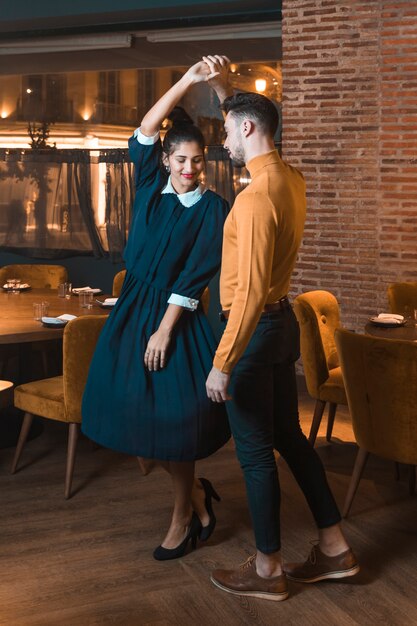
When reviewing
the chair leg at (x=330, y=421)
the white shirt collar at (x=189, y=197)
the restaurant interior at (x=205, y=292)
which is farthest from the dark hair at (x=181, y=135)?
the chair leg at (x=330, y=421)

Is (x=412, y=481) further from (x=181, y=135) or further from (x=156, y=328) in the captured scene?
(x=181, y=135)

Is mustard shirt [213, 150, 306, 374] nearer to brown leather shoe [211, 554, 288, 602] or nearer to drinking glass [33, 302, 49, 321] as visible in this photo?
brown leather shoe [211, 554, 288, 602]

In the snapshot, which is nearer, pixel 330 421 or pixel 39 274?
pixel 330 421

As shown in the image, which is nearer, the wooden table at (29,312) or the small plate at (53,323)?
the wooden table at (29,312)

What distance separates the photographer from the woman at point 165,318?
3.01m

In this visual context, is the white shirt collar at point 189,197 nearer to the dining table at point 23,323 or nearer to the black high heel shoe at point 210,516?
the black high heel shoe at point 210,516

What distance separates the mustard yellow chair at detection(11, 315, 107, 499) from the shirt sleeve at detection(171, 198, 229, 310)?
34.9 inches

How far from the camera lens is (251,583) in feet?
9.66

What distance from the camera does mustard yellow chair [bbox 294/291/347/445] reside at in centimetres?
435

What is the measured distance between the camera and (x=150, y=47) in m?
7.60

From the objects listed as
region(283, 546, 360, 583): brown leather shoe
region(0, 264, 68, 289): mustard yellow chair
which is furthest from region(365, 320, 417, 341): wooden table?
region(0, 264, 68, 289): mustard yellow chair

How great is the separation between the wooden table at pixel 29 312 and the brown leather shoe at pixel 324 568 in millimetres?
1785

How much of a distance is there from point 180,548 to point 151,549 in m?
0.15

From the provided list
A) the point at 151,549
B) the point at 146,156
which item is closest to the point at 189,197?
the point at 146,156
